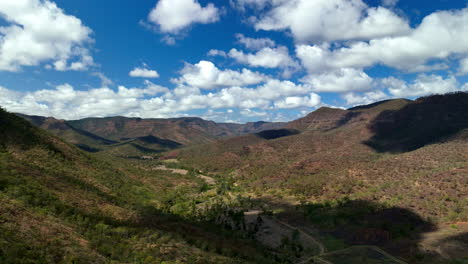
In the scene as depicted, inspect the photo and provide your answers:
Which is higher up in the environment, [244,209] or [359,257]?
[359,257]

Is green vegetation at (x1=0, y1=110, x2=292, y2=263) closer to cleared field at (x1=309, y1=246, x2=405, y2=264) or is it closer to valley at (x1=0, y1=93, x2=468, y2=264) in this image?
valley at (x1=0, y1=93, x2=468, y2=264)

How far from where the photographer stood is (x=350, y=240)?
6681 centimetres

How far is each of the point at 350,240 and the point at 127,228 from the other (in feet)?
174

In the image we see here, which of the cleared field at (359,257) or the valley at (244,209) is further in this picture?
the cleared field at (359,257)

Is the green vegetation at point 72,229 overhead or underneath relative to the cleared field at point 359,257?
overhead

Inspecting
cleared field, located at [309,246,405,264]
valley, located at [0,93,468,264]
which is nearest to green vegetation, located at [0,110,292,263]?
valley, located at [0,93,468,264]

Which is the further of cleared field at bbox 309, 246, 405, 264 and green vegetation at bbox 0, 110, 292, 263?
cleared field at bbox 309, 246, 405, 264

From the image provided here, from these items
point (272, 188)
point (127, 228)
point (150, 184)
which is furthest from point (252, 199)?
point (127, 228)

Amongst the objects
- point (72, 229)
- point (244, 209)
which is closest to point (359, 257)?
point (244, 209)

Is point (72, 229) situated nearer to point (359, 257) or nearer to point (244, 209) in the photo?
point (359, 257)

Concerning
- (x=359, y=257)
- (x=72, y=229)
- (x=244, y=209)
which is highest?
(x=72, y=229)

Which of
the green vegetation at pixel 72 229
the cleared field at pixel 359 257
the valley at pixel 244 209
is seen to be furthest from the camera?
the cleared field at pixel 359 257

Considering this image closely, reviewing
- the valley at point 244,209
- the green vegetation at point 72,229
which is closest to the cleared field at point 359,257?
the valley at point 244,209

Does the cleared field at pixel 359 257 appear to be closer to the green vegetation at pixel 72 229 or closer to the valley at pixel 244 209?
the valley at pixel 244 209
